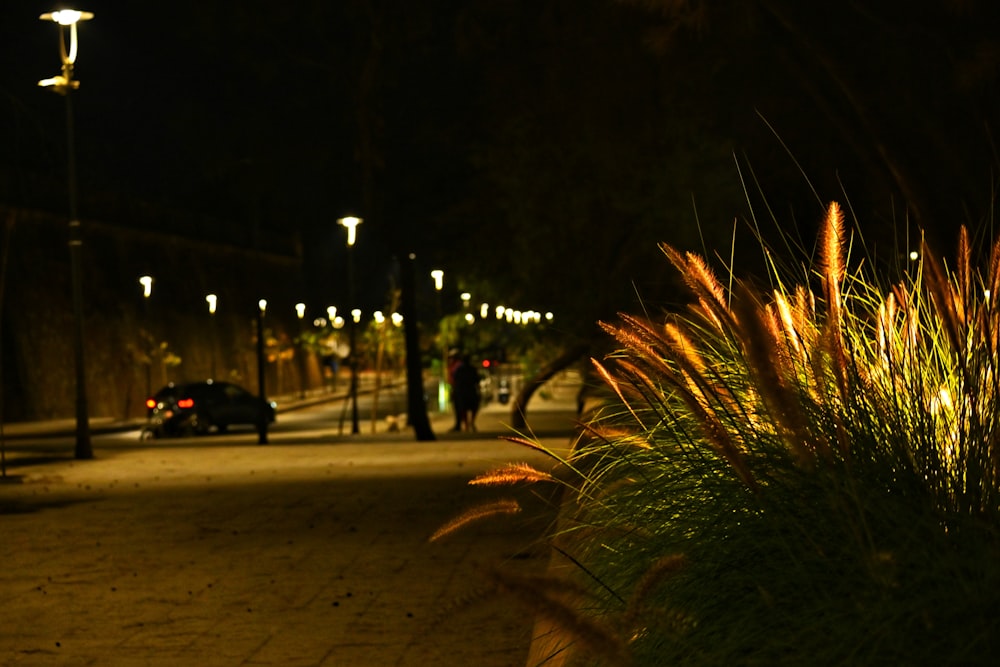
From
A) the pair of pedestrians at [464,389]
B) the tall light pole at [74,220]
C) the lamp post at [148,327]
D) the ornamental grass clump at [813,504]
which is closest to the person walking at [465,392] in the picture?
the pair of pedestrians at [464,389]

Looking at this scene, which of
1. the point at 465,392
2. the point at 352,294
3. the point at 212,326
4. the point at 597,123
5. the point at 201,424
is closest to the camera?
the point at 597,123

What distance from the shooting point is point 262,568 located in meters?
11.3

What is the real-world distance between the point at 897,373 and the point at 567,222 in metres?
28.8

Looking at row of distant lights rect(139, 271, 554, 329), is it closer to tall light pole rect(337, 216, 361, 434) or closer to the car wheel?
tall light pole rect(337, 216, 361, 434)

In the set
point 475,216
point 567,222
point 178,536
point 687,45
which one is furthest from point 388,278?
point 178,536

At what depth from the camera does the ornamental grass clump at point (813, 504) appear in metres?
4.16

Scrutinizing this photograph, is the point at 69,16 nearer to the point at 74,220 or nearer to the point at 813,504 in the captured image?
the point at 74,220

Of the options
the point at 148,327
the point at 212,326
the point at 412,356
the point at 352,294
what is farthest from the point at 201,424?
the point at 212,326

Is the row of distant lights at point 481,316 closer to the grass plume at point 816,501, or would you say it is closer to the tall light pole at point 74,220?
the tall light pole at point 74,220

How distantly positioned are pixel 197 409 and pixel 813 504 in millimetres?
41122

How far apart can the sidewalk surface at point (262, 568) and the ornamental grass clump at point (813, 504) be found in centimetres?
73

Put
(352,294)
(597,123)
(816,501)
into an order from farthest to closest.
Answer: (352,294) < (597,123) < (816,501)

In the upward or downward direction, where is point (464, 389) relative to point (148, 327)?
downward

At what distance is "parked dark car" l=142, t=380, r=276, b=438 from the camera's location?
142 ft
